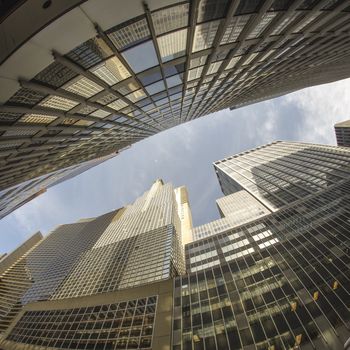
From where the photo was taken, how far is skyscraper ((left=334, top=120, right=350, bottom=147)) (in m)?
173

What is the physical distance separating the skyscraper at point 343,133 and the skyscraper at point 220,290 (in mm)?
98660

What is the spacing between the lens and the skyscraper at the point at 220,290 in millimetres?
31547

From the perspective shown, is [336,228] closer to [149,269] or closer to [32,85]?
[149,269]

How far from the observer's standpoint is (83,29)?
293 inches

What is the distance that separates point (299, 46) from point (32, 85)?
24.1 metres

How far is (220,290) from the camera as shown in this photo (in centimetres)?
4228

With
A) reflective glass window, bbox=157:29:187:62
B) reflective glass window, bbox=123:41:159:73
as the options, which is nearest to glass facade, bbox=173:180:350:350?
reflective glass window, bbox=157:29:187:62

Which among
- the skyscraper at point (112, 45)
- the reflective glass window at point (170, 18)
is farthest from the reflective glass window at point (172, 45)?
the reflective glass window at point (170, 18)

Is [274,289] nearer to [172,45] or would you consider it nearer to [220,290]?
[220,290]

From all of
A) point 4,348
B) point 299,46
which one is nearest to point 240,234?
point 299,46

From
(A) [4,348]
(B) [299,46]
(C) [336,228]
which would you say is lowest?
(A) [4,348]

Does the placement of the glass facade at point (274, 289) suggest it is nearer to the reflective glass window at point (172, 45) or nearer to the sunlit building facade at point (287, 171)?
the sunlit building facade at point (287, 171)

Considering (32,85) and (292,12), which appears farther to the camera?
(292,12)

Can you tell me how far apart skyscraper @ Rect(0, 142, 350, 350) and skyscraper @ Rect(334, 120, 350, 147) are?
3884 inches
